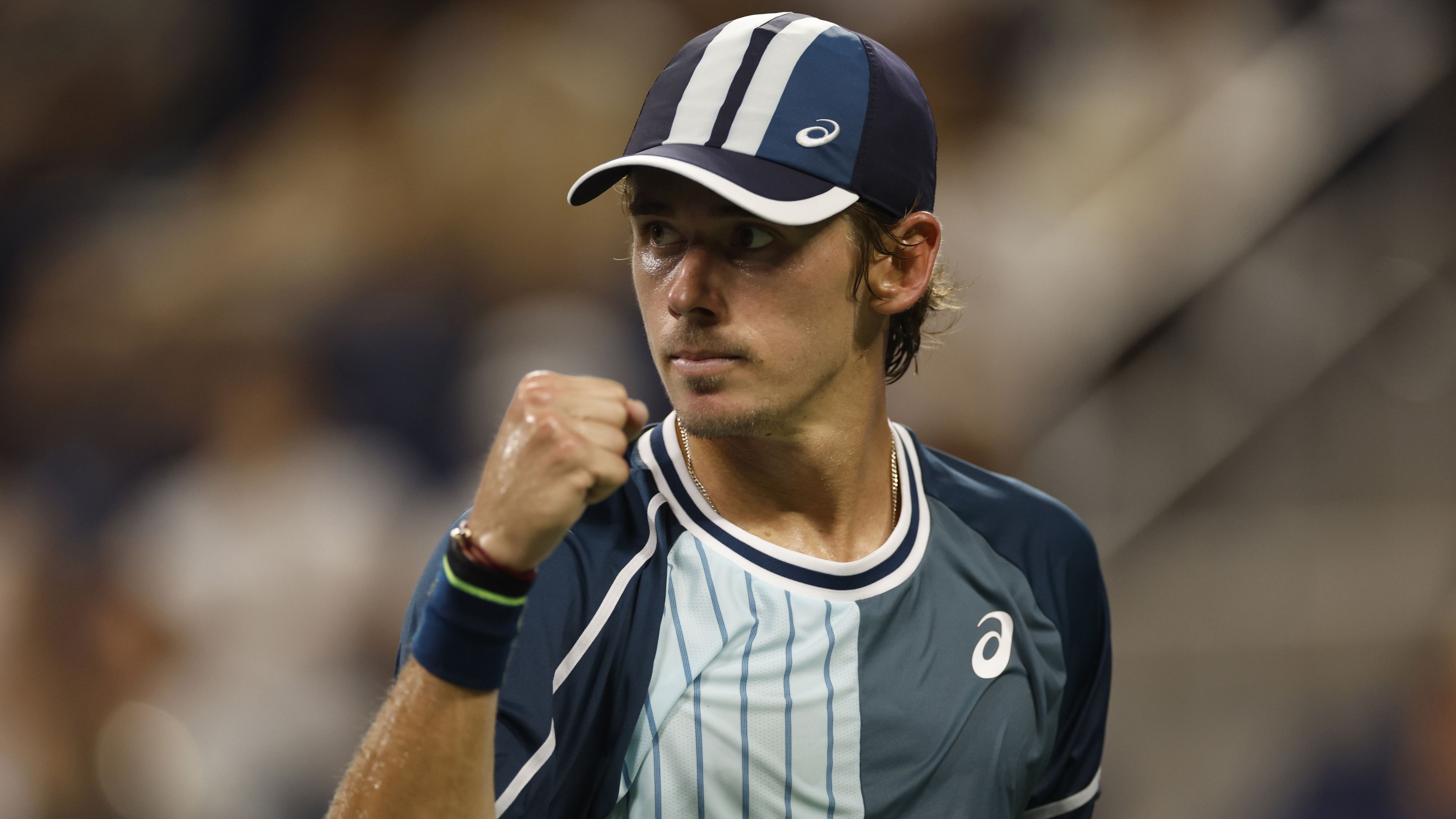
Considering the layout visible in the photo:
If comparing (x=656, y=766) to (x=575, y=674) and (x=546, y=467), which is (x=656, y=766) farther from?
(x=546, y=467)

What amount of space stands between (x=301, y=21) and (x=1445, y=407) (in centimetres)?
475

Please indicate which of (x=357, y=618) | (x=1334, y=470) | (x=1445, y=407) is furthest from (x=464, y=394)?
(x=1445, y=407)

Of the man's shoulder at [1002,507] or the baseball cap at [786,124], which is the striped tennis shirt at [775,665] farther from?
the baseball cap at [786,124]

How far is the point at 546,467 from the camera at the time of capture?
1.23 m

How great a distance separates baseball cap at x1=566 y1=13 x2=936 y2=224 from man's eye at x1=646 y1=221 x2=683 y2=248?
0.09 meters

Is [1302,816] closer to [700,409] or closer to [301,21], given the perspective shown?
[700,409]

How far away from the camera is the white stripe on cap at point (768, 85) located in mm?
1571

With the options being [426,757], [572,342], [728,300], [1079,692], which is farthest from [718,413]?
[572,342]

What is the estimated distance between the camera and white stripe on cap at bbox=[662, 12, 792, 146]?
5.21 feet

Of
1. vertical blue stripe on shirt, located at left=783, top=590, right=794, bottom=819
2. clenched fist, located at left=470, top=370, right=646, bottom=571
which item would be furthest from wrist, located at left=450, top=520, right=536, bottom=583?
vertical blue stripe on shirt, located at left=783, top=590, right=794, bottom=819

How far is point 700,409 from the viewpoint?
157 cm

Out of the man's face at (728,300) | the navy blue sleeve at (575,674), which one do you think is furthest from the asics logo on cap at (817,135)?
the navy blue sleeve at (575,674)

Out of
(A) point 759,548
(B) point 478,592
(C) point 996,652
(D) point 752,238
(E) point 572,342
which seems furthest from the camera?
(E) point 572,342

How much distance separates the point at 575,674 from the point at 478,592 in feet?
0.96
